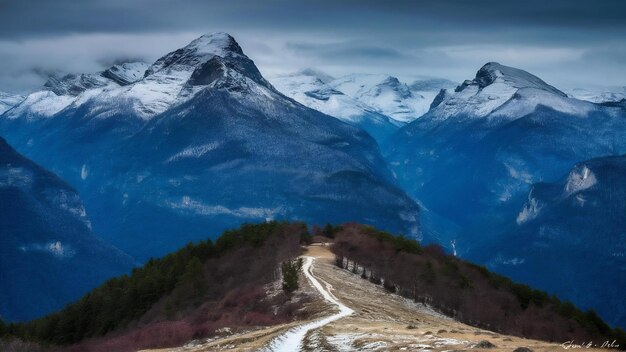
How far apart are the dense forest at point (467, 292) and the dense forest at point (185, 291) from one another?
1135 cm

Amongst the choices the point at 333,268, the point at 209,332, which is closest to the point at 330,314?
the point at 209,332

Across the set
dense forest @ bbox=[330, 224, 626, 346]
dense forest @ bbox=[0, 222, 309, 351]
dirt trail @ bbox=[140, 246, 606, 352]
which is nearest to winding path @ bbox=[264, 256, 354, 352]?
dirt trail @ bbox=[140, 246, 606, 352]

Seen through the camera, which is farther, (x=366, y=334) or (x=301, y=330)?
(x=301, y=330)

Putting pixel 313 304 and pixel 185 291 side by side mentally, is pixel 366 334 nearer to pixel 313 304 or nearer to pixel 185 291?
pixel 313 304

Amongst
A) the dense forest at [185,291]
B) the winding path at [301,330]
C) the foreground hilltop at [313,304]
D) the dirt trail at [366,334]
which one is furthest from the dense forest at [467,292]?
the winding path at [301,330]

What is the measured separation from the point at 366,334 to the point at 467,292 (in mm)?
51732

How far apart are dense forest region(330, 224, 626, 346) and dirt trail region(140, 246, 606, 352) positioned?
831cm

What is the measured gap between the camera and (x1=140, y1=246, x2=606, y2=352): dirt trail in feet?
172

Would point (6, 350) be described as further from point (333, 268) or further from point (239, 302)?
point (333, 268)

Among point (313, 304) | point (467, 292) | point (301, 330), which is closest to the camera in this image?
point (301, 330)

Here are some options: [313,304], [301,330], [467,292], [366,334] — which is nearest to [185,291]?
[467,292]

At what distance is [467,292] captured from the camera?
355ft

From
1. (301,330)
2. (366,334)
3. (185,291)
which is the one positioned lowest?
(185,291)

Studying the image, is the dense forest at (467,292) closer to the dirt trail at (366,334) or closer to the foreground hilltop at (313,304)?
the foreground hilltop at (313,304)
